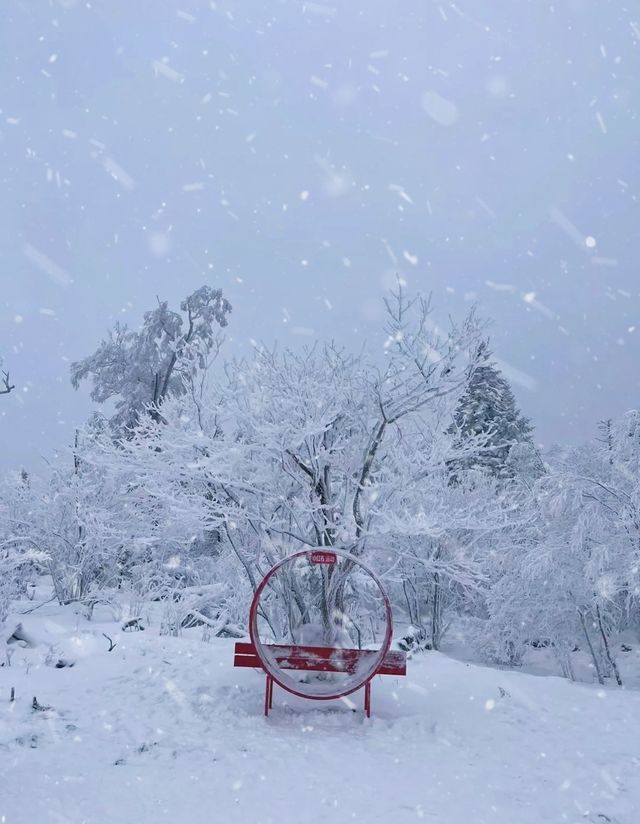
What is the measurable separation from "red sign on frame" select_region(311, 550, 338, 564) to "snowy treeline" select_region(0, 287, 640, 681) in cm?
55

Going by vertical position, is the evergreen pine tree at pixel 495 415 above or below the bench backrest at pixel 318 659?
above

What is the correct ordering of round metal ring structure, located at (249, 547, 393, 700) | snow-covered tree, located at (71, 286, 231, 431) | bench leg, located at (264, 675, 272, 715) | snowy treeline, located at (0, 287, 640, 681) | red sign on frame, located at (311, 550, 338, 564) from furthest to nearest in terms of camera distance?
snow-covered tree, located at (71, 286, 231, 431) → snowy treeline, located at (0, 287, 640, 681) → red sign on frame, located at (311, 550, 338, 564) → bench leg, located at (264, 675, 272, 715) → round metal ring structure, located at (249, 547, 393, 700)

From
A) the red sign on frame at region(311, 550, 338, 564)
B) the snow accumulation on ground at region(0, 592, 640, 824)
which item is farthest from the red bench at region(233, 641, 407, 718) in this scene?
the red sign on frame at region(311, 550, 338, 564)

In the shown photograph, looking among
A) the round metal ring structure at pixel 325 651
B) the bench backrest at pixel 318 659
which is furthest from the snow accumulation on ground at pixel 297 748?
the bench backrest at pixel 318 659

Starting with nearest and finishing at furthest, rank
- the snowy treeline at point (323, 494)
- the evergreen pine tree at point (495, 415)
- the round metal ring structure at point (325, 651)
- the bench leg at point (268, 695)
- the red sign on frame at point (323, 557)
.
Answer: the round metal ring structure at point (325, 651)
the bench leg at point (268, 695)
the red sign on frame at point (323, 557)
the snowy treeline at point (323, 494)
the evergreen pine tree at point (495, 415)

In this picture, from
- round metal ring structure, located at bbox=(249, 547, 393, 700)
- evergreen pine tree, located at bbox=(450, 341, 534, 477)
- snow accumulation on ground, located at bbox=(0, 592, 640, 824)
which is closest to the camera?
snow accumulation on ground, located at bbox=(0, 592, 640, 824)

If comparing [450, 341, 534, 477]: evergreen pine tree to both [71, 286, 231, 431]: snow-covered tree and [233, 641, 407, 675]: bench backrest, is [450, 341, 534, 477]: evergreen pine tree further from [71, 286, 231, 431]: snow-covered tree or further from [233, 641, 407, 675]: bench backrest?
[233, 641, 407, 675]: bench backrest

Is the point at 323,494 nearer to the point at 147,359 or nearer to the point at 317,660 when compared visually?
the point at 317,660

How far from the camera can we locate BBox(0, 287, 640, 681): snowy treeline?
7270mm

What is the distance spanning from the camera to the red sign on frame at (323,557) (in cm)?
643

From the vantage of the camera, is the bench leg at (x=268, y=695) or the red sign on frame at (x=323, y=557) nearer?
the bench leg at (x=268, y=695)

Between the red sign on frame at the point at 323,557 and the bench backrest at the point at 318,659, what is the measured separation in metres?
1.03

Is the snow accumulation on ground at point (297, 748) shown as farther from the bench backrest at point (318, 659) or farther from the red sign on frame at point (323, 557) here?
the red sign on frame at point (323, 557)

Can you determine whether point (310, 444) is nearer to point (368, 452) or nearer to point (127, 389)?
point (368, 452)
